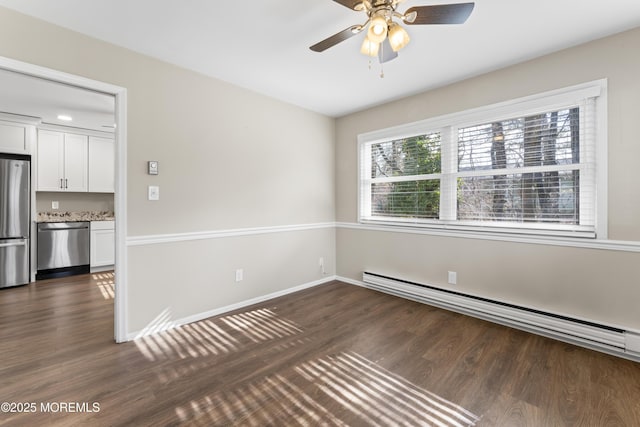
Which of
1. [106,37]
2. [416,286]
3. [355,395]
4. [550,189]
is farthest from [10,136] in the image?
[550,189]

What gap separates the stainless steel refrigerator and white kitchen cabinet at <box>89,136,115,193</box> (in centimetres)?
92

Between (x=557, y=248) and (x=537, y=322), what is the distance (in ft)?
2.27

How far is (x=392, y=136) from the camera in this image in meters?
3.76

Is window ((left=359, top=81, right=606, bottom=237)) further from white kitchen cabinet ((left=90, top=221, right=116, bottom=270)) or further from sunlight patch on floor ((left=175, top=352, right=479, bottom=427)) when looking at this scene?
white kitchen cabinet ((left=90, top=221, right=116, bottom=270))

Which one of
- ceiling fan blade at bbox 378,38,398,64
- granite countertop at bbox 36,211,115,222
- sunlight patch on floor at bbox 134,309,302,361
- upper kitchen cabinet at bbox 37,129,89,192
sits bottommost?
sunlight patch on floor at bbox 134,309,302,361

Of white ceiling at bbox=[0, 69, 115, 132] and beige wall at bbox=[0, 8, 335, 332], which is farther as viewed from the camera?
white ceiling at bbox=[0, 69, 115, 132]

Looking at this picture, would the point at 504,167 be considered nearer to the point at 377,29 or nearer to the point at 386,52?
the point at 386,52

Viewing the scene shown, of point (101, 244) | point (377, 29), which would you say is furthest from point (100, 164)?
point (377, 29)

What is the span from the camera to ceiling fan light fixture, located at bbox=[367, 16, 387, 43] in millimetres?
1600

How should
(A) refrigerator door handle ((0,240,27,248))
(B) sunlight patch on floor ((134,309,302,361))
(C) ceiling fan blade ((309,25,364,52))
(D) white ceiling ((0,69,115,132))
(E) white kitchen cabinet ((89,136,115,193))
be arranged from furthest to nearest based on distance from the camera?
(E) white kitchen cabinet ((89,136,115,193)) → (A) refrigerator door handle ((0,240,27,248)) → (D) white ceiling ((0,69,115,132)) → (B) sunlight patch on floor ((134,309,302,361)) → (C) ceiling fan blade ((309,25,364,52))

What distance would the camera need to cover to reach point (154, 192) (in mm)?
2645

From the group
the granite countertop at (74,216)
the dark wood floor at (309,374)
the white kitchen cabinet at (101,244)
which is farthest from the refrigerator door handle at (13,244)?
the dark wood floor at (309,374)

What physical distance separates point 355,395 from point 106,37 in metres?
3.30

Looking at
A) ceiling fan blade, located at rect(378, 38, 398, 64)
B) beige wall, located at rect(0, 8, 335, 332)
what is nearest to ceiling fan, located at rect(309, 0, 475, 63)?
ceiling fan blade, located at rect(378, 38, 398, 64)
